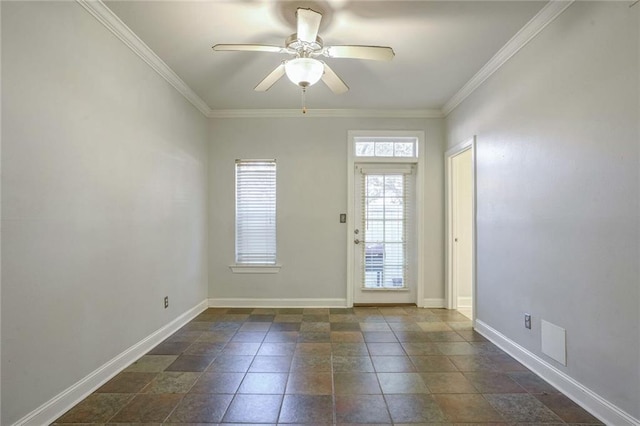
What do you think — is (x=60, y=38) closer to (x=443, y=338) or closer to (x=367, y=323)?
(x=367, y=323)

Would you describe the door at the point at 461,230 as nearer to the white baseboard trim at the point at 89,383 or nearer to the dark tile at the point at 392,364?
the dark tile at the point at 392,364

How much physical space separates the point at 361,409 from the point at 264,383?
2.38ft

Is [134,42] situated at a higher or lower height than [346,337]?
higher

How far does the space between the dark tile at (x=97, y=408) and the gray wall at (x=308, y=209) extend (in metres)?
2.27

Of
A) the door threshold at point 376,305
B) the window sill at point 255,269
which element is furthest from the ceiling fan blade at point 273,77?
the door threshold at point 376,305

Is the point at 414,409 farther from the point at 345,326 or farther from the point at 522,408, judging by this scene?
the point at 345,326

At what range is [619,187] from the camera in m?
1.77

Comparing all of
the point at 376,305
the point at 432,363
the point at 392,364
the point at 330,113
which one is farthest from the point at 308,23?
the point at 376,305

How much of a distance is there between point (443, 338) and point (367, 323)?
0.83 m

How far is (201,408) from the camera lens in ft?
6.59

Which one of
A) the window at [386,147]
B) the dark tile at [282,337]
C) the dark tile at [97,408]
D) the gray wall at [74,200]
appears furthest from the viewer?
the window at [386,147]

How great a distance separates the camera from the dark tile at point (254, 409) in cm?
190

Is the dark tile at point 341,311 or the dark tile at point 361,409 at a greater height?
the dark tile at point 341,311

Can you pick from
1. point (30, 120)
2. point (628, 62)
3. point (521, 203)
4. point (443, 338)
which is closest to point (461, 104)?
point (521, 203)
